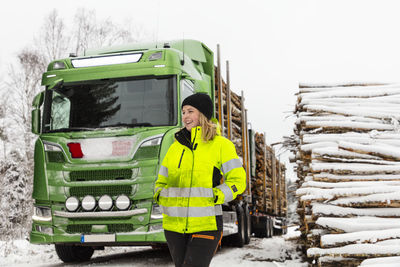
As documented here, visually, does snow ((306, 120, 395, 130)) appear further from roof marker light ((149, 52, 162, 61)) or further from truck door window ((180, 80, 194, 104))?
roof marker light ((149, 52, 162, 61))

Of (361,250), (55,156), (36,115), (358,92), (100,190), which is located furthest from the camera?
(36,115)

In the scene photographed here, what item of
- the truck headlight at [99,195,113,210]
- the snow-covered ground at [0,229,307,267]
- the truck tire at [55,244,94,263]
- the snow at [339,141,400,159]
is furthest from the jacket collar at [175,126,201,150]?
the truck tire at [55,244,94,263]

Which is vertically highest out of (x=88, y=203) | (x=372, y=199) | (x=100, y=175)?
(x=100, y=175)

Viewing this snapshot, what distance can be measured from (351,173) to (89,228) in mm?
3732

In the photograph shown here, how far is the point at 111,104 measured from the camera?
7320mm

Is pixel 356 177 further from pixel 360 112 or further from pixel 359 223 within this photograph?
pixel 360 112

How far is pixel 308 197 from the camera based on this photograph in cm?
618

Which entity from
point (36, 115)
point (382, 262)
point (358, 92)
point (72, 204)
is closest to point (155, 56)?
point (36, 115)

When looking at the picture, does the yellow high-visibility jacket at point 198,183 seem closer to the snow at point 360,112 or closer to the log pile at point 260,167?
the snow at point 360,112

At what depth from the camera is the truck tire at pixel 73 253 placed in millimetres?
8266

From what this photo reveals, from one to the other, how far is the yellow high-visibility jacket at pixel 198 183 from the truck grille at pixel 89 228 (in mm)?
3912

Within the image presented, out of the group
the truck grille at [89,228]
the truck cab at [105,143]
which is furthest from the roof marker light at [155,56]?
the truck grille at [89,228]

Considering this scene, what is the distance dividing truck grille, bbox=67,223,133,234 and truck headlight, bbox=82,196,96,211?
0.90 ft

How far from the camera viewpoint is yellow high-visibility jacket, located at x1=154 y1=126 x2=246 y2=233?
9.87 feet
